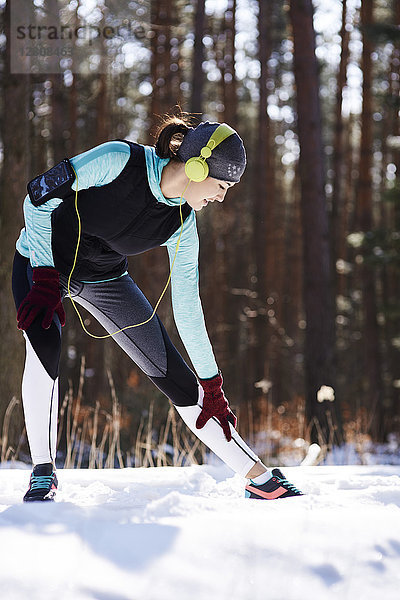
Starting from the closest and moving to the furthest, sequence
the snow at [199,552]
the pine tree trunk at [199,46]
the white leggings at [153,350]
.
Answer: the snow at [199,552], the white leggings at [153,350], the pine tree trunk at [199,46]

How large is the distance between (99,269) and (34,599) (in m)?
1.54

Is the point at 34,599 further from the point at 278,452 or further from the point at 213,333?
the point at 213,333

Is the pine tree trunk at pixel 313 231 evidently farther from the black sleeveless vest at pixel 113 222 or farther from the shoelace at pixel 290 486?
the black sleeveless vest at pixel 113 222

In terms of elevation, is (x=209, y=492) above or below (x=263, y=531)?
below

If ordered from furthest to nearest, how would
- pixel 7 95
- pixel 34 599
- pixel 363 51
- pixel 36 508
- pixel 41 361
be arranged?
pixel 363 51 < pixel 7 95 < pixel 41 361 < pixel 36 508 < pixel 34 599

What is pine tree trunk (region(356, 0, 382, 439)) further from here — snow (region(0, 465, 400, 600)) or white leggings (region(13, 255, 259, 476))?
snow (region(0, 465, 400, 600))

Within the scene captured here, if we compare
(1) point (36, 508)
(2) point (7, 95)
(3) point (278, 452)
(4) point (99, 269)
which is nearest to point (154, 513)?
(1) point (36, 508)

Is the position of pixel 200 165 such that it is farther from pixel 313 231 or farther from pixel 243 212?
pixel 243 212

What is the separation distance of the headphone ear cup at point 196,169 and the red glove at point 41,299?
618 mm

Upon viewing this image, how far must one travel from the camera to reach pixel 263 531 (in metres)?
1.55

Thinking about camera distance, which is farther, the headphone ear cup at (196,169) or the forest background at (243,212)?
the forest background at (243,212)

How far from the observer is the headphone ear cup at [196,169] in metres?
2.28

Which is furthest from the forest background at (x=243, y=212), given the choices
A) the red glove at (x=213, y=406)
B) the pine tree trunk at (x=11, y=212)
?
the red glove at (x=213, y=406)

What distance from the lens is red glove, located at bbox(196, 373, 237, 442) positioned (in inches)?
104
